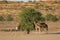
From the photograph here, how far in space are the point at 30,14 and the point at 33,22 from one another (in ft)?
2.37

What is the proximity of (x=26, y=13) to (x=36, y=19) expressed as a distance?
1.47 metres

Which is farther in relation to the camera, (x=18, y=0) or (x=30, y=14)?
(x=18, y=0)

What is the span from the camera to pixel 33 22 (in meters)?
27.2

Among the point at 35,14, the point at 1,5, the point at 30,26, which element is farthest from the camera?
the point at 1,5

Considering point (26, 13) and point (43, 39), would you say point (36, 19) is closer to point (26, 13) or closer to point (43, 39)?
point (26, 13)

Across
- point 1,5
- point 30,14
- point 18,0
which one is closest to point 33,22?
point 30,14

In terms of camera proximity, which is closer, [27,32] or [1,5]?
[27,32]

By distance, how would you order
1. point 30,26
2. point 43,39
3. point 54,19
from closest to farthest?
point 43,39 → point 30,26 → point 54,19

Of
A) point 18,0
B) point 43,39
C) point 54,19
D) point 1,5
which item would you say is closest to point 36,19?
point 43,39

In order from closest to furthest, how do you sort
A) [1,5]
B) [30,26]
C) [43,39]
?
[43,39], [30,26], [1,5]

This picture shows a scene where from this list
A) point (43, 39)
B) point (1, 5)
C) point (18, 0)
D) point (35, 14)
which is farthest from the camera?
point (18, 0)

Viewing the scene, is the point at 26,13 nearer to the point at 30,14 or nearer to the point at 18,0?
the point at 30,14

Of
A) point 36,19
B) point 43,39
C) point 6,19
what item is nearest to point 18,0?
point 6,19

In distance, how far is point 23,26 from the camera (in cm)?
2712
